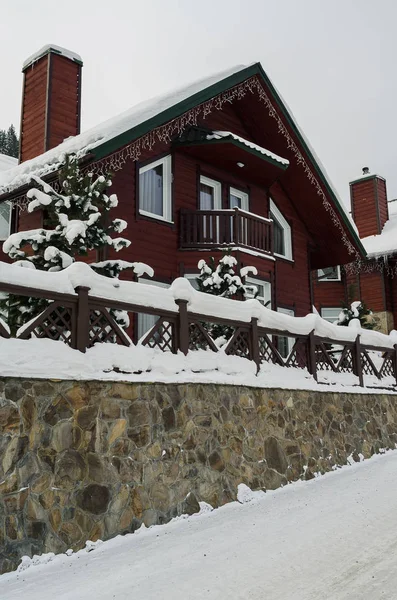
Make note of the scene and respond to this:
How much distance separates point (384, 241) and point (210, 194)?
1097 cm

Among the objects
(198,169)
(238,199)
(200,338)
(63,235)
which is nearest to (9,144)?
(238,199)

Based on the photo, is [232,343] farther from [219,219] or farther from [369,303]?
[369,303]

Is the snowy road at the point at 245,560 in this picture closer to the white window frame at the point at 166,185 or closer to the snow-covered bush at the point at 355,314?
→ the white window frame at the point at 166,185

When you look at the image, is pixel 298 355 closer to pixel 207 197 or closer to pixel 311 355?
pixel 311 355

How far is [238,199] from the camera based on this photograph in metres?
15.6

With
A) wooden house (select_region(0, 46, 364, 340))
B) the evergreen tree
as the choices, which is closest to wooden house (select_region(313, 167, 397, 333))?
wooden house (select_region(0, 46, 364, 340))

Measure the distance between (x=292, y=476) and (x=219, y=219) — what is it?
23.1 ft

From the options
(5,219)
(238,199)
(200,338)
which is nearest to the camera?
(200,338)

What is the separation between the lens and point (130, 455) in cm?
631

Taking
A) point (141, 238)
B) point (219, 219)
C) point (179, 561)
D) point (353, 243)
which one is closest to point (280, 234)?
point (353, 243)

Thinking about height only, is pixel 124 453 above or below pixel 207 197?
below

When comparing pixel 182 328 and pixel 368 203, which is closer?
pixel 182 328

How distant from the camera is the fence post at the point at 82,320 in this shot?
245 inches

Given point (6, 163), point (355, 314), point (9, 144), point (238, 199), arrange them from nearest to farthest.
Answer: point (238, 199)
point (355, 314)
point (6, 163)
point (9, 144)
